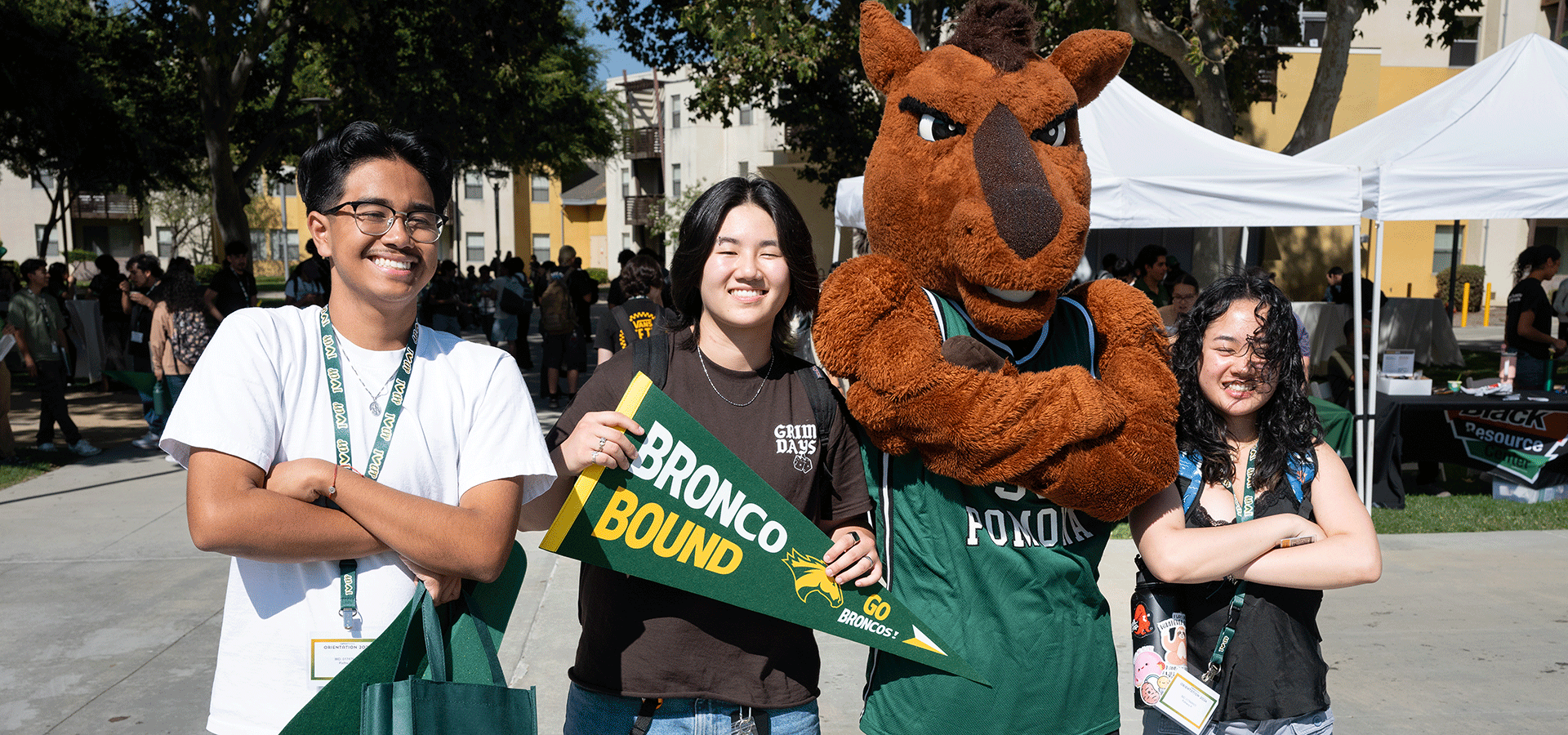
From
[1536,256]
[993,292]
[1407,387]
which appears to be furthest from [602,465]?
[1536,256]

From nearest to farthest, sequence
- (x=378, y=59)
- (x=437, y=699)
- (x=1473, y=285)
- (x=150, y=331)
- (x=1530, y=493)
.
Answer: (x=437, y=699), (x=1530, y=493), (x=150, y=331), (x=378, y=59), (x=1473, y=285)

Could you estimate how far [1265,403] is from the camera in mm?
2375

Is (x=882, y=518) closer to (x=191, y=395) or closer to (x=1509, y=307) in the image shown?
(x=191, y=395)

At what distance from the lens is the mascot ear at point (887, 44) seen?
2.32 metres

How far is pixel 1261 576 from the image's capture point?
7.25 feet

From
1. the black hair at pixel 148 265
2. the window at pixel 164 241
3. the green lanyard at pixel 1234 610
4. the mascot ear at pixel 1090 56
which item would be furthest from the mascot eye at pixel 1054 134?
the window at pixel 164 241

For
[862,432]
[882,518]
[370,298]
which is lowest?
[882,518]

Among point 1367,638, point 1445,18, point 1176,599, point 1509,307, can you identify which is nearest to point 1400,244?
point 1445,18

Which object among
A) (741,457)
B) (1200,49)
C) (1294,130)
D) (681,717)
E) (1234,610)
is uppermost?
(1294,130)

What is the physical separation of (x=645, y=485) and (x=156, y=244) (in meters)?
62.9

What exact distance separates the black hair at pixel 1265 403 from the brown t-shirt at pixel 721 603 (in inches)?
29.4

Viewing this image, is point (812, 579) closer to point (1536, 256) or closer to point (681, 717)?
point (681, 717)

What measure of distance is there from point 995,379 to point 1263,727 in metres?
1.06

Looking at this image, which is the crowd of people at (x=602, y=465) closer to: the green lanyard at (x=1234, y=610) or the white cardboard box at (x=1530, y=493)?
the green lanyard at (x=1234, y=610)
